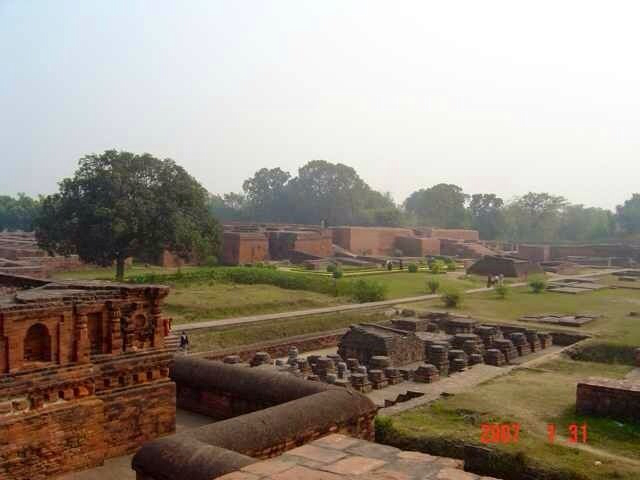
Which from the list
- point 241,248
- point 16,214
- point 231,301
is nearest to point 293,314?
point 231,301

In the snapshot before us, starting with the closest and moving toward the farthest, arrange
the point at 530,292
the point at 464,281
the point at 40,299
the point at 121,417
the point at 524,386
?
the point at 40,299 < the point at 121,417 < the point at 524,386 < the point at 530,292 < the point at 464,281

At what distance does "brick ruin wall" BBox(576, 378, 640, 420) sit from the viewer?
7.88m

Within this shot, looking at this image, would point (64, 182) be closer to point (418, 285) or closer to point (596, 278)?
point (418, 285)

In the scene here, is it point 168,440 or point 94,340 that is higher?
point 94,340

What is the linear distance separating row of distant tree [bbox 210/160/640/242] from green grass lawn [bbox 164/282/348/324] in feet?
134

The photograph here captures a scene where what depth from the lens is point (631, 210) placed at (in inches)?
2655

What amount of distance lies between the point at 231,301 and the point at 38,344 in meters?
15.3

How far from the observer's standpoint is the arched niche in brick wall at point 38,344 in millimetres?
4051

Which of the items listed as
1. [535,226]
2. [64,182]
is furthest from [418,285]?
[535,226]

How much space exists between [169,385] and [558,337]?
13479 millimetres

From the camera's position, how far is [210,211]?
25828 millimetres
